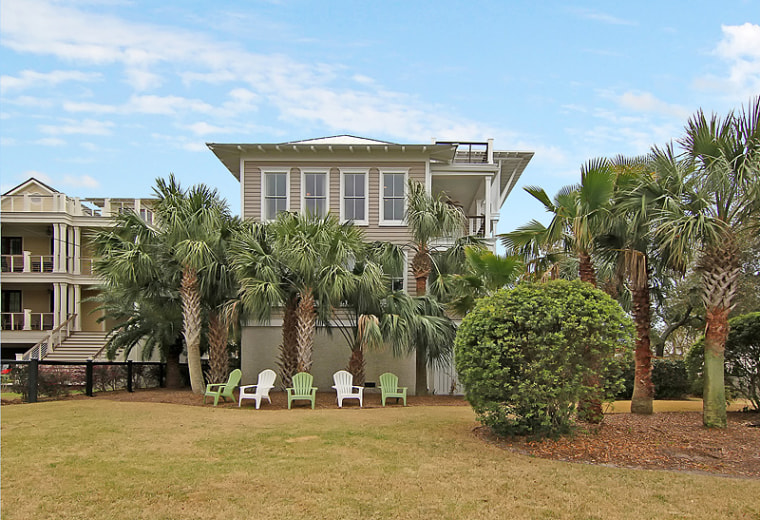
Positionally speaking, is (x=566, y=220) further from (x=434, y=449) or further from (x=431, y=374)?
(x=431, y=374)

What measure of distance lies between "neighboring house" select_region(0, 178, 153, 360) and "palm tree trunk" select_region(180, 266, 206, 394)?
1279 centimetres

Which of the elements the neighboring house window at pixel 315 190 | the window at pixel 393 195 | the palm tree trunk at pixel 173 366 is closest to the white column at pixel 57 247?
the palm tree trunk at pixel 173 366

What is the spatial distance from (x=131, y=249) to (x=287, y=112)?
5.35 metres

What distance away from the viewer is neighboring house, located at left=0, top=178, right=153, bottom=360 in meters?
27.8

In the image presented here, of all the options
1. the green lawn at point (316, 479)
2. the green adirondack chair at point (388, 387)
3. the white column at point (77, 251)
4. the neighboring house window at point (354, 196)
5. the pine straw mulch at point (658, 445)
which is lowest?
the green adirondack chair at point (388, 387)

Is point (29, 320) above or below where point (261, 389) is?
above

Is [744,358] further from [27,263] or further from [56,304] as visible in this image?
[27,263]

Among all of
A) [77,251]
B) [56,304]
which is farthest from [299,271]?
[77,251]

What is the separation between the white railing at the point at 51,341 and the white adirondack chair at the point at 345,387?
16.5m

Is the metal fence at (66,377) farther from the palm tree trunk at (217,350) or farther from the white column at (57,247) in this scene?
the white column at (57,247)

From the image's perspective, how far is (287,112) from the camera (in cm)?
1530

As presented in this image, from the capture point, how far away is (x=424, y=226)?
53.2ft

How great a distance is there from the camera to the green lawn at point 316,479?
5.86 meters

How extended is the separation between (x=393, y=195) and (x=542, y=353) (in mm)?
11130
